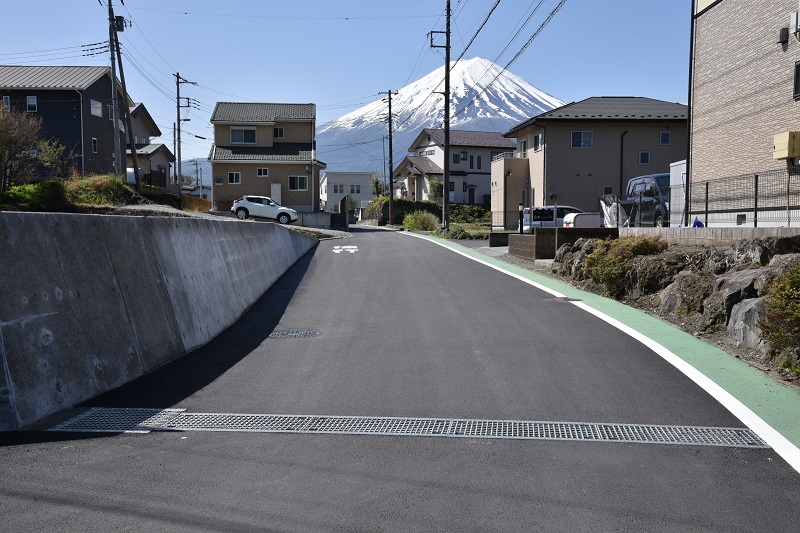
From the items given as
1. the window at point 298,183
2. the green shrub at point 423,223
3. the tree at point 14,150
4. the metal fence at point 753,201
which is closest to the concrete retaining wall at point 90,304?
the metal fence at point 753,201

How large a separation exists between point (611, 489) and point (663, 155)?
44.7 meters

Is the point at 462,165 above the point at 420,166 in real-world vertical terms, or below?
below

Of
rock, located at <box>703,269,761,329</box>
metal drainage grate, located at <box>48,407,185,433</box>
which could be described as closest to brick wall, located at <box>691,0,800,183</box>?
rock, located at <box>703,269,761,329</box>

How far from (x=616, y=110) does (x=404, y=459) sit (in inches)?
1759

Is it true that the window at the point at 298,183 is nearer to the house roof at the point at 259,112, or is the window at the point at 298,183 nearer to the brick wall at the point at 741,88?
the house roof at the point at 259,112

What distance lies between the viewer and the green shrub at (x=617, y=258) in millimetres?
13836

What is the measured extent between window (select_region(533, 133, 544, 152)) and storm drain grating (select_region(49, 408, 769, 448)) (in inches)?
1633

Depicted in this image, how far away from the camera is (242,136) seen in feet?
181

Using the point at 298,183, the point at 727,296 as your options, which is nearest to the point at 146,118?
the point at 298,183

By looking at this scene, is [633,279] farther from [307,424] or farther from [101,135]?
[101,135]

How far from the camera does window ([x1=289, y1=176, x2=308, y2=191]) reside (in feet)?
178

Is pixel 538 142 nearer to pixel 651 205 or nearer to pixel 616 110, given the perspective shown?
pixel 616 110

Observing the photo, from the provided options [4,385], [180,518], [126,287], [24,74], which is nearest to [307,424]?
[180,518]

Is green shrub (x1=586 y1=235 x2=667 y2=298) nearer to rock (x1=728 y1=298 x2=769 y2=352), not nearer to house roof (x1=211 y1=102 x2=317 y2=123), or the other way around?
rock (x1=728 y1=298 x2=769 y2=352)
